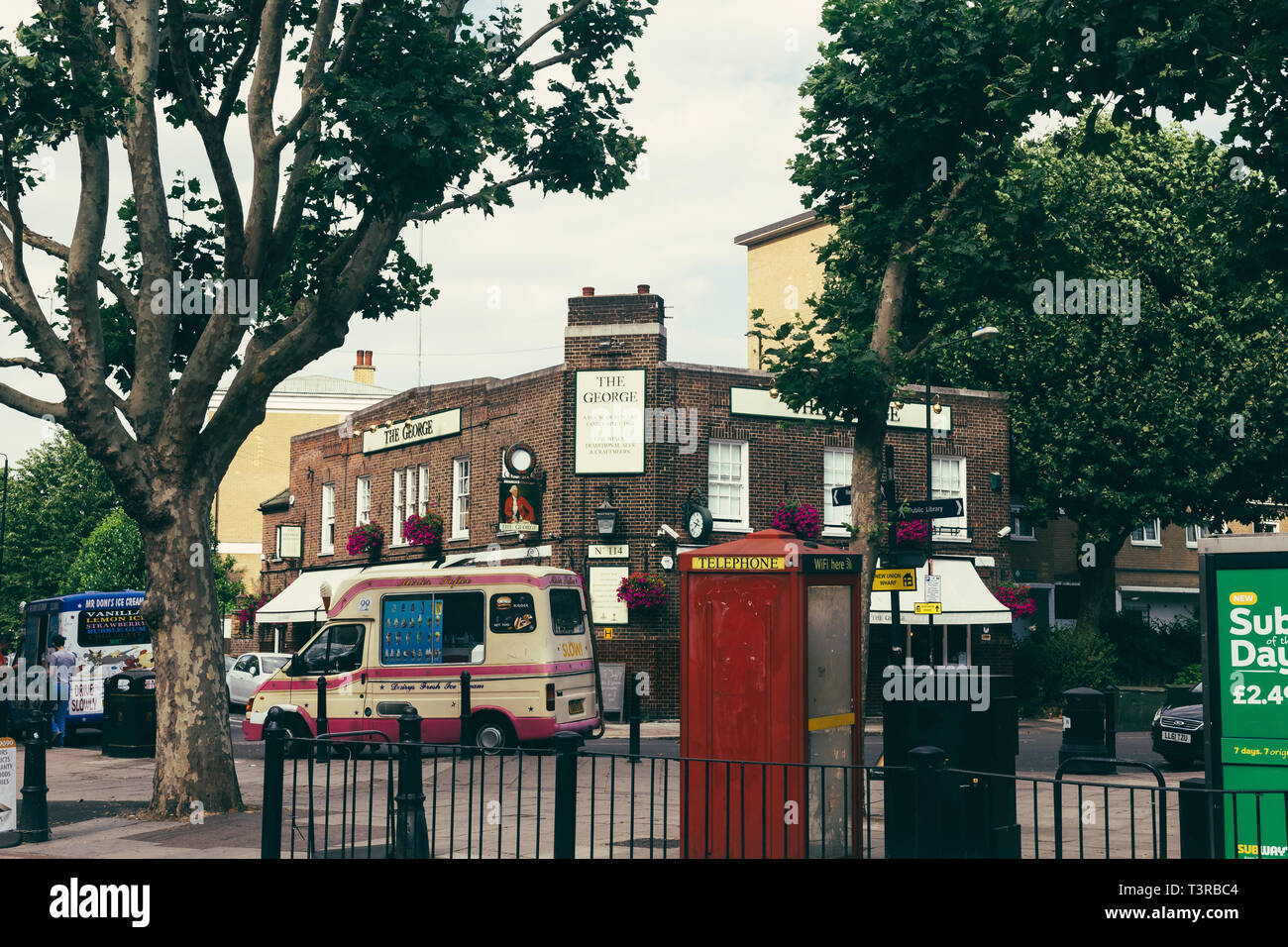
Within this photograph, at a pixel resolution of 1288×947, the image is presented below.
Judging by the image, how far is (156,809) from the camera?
13750 mm

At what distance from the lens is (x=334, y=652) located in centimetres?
2080

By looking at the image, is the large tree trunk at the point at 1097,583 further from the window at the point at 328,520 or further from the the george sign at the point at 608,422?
the window at the point at 328,520

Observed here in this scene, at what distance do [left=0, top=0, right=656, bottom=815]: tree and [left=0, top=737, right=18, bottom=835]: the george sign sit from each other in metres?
1.73

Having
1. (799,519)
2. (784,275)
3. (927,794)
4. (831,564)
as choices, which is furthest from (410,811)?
(784,275)

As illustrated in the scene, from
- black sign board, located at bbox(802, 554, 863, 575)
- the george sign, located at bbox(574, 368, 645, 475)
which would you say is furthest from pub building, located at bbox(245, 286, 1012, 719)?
black sign board, located at bbox(802, 554, 863, 575)

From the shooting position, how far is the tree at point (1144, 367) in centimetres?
3312

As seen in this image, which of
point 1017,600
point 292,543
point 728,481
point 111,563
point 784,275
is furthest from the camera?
point 111,563

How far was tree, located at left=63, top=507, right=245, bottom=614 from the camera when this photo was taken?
5206 centimetres

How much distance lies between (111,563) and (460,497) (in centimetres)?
2452

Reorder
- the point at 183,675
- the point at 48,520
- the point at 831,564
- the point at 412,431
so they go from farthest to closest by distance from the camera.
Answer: the point at 48,520 → the point at 412,431 → the point at 183,675 → the point at 831,564

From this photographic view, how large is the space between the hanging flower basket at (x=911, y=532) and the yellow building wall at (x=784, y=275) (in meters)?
16.9

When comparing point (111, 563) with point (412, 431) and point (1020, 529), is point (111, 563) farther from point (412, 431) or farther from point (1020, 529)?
point (1020, 529)

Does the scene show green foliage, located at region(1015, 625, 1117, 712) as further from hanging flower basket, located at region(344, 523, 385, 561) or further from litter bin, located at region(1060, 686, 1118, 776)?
hanging flower basket, located at region(344, 523, 385, 561)

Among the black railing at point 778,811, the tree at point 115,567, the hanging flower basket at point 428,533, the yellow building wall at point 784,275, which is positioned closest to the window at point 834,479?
the hanging flower basket at point 428,533
